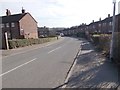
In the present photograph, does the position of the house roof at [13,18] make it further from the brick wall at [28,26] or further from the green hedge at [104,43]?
the green hedge at [104,43]

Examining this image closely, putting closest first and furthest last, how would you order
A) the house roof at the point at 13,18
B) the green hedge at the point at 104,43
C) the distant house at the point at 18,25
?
the green hedge at the point at 104,43 < the distant house at the point at 18,25 < the house roof at the point at 13,18

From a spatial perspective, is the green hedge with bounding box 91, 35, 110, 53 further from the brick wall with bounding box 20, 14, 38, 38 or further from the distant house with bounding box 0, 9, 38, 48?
the brick wall with bounding box 20, 14, 38, 38

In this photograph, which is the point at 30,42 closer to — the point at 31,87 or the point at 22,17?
the point at 22,17

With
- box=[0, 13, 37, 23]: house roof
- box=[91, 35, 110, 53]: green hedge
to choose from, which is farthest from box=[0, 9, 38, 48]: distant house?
box=[91, 35, 110, 53]: green hedge

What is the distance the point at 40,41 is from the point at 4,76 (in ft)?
116

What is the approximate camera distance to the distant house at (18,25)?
188 ft

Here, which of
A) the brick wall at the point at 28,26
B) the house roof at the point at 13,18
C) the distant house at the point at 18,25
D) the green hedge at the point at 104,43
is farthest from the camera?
the brick wall at the point at 28,26

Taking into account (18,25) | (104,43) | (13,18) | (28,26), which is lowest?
(104,43)

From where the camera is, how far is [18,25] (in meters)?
56.9

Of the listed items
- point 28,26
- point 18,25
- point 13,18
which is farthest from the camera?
point 28,26

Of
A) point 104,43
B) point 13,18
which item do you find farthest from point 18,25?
Result: point 104,43

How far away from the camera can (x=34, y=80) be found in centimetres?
962

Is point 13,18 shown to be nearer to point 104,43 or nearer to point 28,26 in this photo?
point 28,26

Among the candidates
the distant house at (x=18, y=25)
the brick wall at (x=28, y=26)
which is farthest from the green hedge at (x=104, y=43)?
the brick wall at (x=28, y=26)
